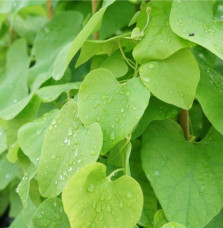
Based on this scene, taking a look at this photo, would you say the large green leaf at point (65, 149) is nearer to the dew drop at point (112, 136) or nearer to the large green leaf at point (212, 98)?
the dew drop at point (112, 136)

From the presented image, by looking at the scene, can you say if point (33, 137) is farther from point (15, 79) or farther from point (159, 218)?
point (15, 79)

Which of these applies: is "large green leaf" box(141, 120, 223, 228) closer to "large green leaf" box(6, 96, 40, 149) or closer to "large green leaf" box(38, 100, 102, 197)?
"large green leaf" box(38, 100, 102, 197)

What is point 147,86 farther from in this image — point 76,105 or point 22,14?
point 22,14

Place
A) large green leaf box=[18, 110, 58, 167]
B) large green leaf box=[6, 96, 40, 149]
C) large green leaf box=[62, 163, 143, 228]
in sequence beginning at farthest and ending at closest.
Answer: large green leaf box=[6, 96, 40, 149]
large green leaf box=[18, 110, 58, 167]
large green leaf box=[62, 163, 143, 228]

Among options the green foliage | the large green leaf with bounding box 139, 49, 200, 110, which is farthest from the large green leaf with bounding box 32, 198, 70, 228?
the large green leaf with bounding box 139, 49, 200, 110

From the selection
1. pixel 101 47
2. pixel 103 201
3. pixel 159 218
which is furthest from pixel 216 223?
pixel 101 47

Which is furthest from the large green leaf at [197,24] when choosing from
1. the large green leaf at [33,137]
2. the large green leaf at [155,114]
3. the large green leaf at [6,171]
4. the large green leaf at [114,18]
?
the large green leaf at [6,171]

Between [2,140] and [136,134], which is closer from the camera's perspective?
[136,134]
